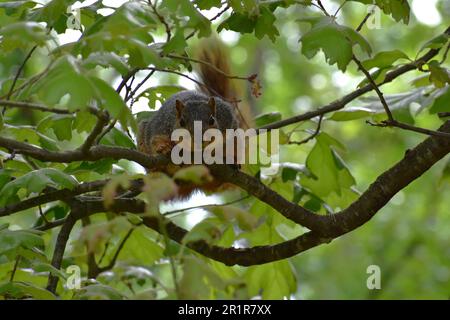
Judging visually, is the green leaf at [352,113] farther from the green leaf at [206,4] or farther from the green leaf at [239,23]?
the green leaf at [206,4]

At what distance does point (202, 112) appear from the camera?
2857mm

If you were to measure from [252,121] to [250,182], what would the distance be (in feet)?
2.15

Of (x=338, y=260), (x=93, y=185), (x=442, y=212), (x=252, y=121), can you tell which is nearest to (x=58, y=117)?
(x=93, y=185)

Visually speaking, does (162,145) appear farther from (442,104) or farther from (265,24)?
(442,104)

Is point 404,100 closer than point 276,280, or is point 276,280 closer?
point 404,100

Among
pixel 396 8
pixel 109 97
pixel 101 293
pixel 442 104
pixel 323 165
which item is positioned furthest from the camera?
pixel 323 165

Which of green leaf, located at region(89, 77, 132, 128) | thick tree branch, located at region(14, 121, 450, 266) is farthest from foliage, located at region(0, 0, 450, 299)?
thick tree branch, located at region(14, 121, 450, 266)

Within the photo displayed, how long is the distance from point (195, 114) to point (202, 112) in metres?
0.03

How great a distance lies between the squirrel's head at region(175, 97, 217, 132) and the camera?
2.80 meters

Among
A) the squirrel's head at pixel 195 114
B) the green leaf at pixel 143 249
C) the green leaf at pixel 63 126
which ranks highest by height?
the squirrel's head at pixel 195 114

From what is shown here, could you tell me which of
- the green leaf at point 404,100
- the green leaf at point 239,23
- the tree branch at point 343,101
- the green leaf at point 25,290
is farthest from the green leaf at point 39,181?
the green leaf at point 404,100

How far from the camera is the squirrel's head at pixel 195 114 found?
280 centimetres

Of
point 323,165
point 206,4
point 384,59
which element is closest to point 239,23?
point 206,4

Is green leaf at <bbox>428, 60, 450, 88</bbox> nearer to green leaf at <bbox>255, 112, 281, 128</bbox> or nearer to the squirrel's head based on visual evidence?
green leaf at <bbox>255, 112, 281, 128</bbox>
